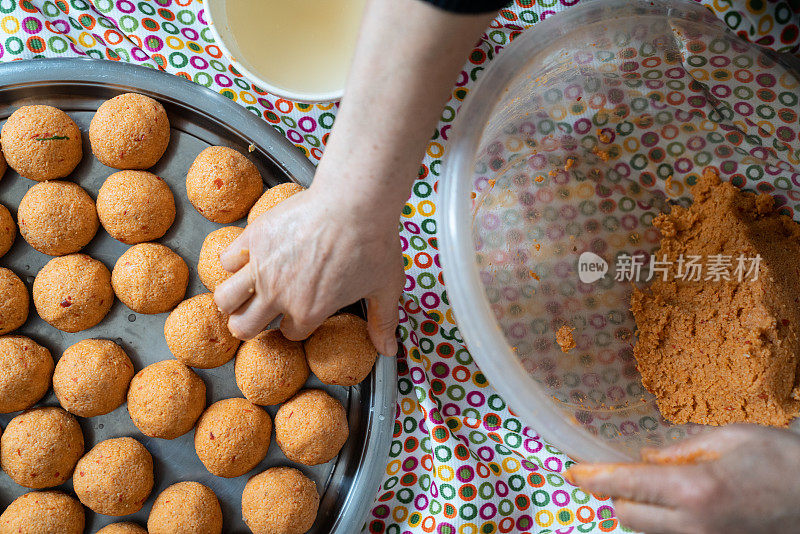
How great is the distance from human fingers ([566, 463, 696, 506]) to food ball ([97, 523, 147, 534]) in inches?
30.2

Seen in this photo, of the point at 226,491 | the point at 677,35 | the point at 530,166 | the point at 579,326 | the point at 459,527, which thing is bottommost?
the point at 459,527

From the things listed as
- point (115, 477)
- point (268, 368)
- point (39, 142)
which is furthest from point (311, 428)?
point (39, 142)

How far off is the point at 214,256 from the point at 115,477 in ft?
1.31

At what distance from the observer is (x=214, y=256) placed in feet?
3.23

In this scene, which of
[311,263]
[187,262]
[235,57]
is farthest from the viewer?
[187,262]

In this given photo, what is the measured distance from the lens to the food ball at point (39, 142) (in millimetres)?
990

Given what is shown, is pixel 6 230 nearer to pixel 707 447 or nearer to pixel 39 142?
pixel 39 142

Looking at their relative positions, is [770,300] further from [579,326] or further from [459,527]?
[459,527]

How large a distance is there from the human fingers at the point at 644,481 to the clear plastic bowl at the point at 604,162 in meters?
0.24

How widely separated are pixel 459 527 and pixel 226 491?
1.43 feet

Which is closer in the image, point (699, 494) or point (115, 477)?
point (699, 494)

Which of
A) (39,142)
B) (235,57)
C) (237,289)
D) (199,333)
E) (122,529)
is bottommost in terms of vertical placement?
(122,529)

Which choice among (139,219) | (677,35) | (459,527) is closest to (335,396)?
(459,527)

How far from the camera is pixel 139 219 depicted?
3.26 feet
